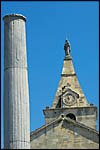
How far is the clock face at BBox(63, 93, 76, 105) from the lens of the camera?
51438mm

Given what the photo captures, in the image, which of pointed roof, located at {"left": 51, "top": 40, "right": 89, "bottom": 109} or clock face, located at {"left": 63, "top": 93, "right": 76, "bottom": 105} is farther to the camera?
pointed roof, located at {"left": 51, "top": 40, "right": 89, "bottom": 109}

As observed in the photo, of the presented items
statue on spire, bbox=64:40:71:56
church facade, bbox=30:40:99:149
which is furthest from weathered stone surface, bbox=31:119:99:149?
statue on spire, bbox=64:40:71:56

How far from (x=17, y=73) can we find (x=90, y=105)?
Answer: 30.4 m

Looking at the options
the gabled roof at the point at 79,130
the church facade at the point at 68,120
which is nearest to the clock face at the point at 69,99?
the church facade at the point at 68,120

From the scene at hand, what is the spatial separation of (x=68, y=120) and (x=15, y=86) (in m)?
23.9

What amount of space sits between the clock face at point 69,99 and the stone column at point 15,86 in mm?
29202

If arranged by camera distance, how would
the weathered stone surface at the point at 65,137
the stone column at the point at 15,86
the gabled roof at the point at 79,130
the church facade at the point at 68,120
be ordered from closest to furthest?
1. the stone column at the point at 15,86
2. the gabled roof at the point at 79,130
3. the weathered stone surface at the point at 65,137
4. the church facade at the point at 68,120

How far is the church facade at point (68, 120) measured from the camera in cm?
4425

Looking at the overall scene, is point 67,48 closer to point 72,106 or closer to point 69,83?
point 69,83

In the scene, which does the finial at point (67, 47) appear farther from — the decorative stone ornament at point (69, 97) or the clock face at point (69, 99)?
the clock face at point (69, 99)

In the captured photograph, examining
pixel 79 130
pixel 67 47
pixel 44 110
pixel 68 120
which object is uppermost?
pixel 67 47

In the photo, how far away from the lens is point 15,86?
71.4 ft

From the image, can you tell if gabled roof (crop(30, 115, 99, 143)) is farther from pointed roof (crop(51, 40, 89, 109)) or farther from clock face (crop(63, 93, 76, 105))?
pointed roof (crop(51, 40, 89, 109))

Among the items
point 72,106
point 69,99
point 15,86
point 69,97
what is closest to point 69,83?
point 69,97
